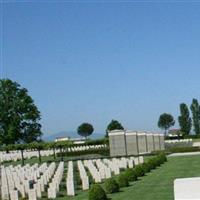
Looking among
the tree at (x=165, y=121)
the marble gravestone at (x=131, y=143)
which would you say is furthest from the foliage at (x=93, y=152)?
the tree at (x=165, y=121)

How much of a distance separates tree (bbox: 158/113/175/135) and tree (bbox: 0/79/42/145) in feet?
169

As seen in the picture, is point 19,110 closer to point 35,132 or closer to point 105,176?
point 35,132

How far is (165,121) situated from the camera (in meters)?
125

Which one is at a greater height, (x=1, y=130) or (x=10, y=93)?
(x=10, y=93)

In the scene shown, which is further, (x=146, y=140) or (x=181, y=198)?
(x=146, y=140)

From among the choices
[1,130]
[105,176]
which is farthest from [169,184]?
[1,130]

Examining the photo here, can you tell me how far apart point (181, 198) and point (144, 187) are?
8.68m

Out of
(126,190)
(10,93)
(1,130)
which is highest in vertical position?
(10,93)

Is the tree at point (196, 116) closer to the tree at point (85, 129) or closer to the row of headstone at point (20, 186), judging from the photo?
the tree at point (85, 129)

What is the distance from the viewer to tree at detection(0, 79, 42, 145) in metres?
77.4

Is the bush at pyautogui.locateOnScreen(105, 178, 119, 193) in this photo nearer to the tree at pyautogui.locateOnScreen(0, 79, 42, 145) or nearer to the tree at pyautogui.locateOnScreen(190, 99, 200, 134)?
the tree at pyautogui.locateOnScreen(0, 79, 42, 145)

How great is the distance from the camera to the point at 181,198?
866 centimetres

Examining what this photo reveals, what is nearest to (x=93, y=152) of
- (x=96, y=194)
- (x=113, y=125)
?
(x=96, y=194)

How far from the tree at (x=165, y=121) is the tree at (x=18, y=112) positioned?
5165 centimetres
